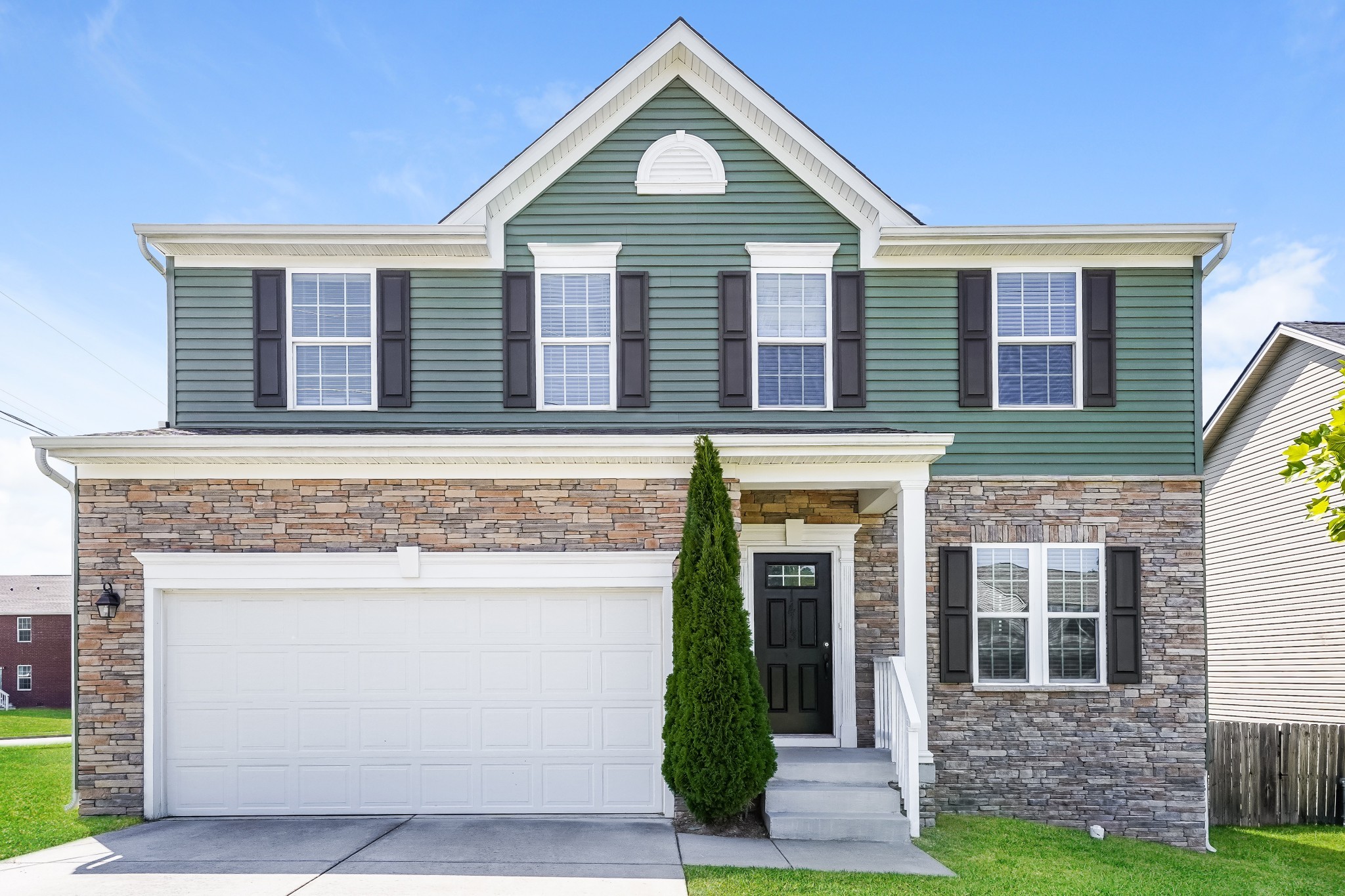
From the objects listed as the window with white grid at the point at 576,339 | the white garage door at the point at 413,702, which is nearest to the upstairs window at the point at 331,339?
the window with white grid at the point at 576,339

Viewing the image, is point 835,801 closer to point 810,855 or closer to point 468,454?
point 810,855

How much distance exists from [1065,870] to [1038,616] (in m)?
2.73

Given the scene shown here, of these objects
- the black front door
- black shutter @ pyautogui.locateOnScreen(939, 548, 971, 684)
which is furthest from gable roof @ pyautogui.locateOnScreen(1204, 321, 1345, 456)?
the black front door

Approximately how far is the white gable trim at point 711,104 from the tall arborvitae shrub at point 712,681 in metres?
3.64

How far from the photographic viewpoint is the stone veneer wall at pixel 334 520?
7.93 metres

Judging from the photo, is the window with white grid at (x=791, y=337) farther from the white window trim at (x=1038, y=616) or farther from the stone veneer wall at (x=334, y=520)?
the white window trim at (x=1038, y=616)

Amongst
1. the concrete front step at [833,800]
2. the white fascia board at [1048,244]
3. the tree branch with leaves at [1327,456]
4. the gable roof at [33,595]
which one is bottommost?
the gable roof at [33,595]

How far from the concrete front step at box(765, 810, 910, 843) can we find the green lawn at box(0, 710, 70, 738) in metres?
20.9

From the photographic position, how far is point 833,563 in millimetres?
9562

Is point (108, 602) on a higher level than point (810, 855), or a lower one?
higher

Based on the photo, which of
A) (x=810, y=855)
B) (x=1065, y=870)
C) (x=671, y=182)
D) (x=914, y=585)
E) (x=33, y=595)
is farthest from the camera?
(x=33, y=595)

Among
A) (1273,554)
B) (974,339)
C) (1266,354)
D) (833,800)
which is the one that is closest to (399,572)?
(833,800)

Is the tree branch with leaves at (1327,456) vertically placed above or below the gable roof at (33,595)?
above

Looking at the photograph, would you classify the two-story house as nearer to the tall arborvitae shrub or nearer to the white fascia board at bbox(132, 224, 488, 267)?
the white fascia board at bbox(132, 224, 488, 267)
